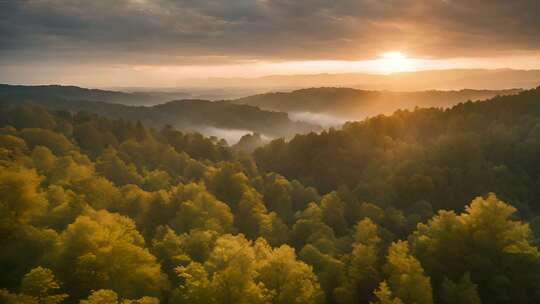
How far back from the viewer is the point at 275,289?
1452 inches

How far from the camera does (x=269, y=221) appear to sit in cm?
6800

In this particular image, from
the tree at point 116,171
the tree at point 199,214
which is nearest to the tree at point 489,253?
the tree at point 199,214

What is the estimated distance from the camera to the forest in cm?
3384

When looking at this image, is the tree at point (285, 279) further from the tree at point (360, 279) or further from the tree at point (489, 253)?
the tree at point (489, 253)

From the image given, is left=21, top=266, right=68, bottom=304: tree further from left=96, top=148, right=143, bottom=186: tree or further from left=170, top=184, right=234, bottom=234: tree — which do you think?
left=96, top=148, right=143, bottom=186: tree

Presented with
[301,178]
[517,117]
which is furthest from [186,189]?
[517,117]

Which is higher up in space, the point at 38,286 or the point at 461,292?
the point at 38,286

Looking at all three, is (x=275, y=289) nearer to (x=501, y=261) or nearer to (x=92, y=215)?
(x=92, y=215)

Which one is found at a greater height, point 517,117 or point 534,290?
point 517,117

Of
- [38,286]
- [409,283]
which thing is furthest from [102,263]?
[409,283]

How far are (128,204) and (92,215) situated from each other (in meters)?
20.6

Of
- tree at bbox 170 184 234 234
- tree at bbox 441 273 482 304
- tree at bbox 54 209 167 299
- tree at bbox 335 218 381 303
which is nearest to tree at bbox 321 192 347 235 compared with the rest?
tree at bbox 170 184 234 234

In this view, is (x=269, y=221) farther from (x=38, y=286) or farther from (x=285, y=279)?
(x=38, y=286)

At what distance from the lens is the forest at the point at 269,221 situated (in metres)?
33.8
